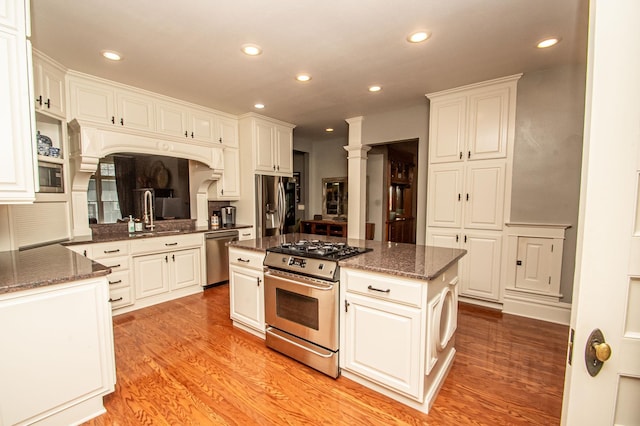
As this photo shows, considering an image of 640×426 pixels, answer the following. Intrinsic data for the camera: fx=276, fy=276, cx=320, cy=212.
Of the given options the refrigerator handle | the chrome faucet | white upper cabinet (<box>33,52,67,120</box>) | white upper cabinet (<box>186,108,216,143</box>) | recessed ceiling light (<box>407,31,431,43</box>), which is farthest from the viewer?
the refrigerator handle

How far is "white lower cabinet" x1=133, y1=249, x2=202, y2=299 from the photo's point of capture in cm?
324

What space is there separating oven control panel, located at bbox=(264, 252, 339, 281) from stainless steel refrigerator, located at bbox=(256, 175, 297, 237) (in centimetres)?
224

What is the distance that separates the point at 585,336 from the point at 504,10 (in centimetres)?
222

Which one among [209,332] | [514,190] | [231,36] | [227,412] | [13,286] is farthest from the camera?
[514,190]

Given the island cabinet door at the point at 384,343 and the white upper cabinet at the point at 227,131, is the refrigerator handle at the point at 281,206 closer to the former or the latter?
the white upper cabinet at the point at 227,131

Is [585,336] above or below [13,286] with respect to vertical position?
above

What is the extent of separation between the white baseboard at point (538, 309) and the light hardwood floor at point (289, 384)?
0.14 metres

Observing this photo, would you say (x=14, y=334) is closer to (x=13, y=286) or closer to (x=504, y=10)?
(x=13, y=286)

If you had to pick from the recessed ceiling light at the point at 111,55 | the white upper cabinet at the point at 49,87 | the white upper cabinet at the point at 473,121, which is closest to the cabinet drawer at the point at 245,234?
the white upper cabinet at the point at 49,87

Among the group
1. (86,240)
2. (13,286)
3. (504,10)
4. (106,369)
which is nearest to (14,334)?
(13,286)

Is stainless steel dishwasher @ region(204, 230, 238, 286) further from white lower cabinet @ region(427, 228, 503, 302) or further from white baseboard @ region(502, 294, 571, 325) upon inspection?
white baseboard @ region(502, 294, 571, 325)

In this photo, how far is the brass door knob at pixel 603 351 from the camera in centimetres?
60

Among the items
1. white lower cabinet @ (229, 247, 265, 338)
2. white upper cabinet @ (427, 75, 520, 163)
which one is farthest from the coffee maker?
white upper cabinet @ (427, 75, 520, 163)

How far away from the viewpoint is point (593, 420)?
63cm
